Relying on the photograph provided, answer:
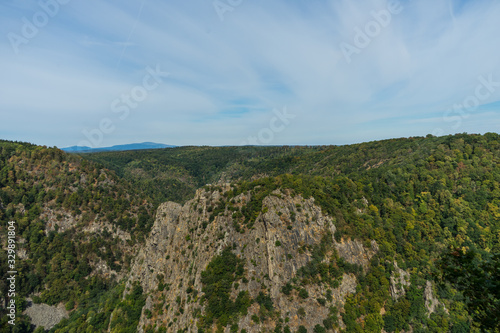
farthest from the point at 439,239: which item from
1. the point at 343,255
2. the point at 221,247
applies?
the point at 221,247

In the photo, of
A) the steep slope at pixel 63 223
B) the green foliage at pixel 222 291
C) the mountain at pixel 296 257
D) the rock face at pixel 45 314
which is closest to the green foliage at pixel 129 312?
the mountain at pixel 296 257

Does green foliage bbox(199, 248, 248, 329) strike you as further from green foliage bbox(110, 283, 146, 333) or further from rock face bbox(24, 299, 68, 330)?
rock face bbox(24, 299, 68, 330)

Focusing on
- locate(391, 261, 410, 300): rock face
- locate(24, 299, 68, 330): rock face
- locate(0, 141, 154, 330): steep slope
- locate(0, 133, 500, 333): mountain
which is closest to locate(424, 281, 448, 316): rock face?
locate(0, 133, 500, 333): mountain

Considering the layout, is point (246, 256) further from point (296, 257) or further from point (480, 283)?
point (480, 283)

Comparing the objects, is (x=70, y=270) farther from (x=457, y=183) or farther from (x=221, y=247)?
(x=457, y=183)

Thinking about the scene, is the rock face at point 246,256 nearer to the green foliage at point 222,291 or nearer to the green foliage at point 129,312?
the green foliage at point 222,291
